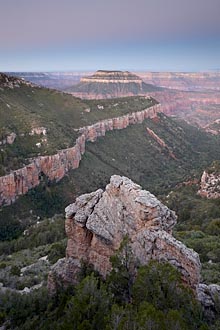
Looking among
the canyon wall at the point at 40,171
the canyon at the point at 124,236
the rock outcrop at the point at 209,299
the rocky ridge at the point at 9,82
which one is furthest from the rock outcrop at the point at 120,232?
the rocky ridge at the point at 9,82

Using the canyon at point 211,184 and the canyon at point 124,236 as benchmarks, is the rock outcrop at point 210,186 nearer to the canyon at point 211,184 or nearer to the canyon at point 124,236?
the canyon at point 211,184

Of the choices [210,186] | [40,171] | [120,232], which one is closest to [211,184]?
[210,186]

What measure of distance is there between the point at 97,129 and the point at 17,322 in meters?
83.2

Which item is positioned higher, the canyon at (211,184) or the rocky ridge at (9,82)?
the rocky ridge at (9,82)

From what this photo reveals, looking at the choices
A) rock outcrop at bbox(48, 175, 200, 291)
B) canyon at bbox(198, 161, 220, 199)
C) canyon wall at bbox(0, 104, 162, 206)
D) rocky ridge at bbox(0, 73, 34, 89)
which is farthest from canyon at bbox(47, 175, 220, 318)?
rocky ridge at bbox(0, 73, 34, 89)

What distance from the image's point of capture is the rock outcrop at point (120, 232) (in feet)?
59.0

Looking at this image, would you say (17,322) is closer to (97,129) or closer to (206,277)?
(206,277)

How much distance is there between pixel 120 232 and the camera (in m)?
20.5

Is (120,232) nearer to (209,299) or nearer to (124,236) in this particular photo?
(124,236)

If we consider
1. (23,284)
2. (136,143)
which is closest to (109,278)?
(23,284)

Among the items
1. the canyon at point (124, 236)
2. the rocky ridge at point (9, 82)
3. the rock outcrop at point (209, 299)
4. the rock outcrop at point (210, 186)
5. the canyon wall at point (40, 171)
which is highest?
the canyon at point (124, 236)

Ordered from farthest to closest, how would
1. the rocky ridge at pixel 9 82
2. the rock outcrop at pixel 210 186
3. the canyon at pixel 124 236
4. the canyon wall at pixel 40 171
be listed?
1. the rocky ridge at pixel 9 82
2. the canyon wall at pixel 40 171
3. the rock outcrop at pixel 210 186
4. the canyon at pixel 124 236

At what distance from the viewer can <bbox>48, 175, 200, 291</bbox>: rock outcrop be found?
18.0 m

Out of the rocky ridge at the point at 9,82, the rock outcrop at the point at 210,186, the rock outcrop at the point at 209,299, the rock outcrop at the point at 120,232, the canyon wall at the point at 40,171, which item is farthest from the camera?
the rocky ridge at the point at 9,82
